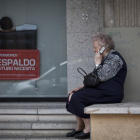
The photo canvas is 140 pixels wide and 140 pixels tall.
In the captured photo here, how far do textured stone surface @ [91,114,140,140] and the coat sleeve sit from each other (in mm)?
608

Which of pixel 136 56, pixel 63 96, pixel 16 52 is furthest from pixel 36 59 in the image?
pixel 136 56

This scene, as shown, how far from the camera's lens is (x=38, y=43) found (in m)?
7.97

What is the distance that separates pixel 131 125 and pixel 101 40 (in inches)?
54.0

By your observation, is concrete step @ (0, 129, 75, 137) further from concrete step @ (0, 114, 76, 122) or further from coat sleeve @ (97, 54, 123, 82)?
coat sleeve @ (97, 54, 123, 82)

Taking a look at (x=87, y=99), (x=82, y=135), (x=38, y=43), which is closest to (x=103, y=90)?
(x=87, y=99)

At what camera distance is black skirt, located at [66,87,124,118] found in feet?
19.2

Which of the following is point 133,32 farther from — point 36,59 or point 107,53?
point 36,59

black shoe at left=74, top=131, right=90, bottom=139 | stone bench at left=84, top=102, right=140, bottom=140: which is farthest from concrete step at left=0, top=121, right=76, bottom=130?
stone bench at left=84, top=102, right=140, bottom=140

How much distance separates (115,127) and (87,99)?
62 cm

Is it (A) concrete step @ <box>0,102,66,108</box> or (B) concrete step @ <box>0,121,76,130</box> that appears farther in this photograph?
(A) concrete step @ <box>0,102,66,108</box>

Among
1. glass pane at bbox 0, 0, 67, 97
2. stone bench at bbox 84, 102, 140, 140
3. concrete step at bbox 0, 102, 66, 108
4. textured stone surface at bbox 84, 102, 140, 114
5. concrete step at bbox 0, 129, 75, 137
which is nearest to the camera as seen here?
textured stone surface at bbox 84, 102, 140, 114

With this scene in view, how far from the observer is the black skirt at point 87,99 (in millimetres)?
5844

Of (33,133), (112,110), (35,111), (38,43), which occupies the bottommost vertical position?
(33,133)

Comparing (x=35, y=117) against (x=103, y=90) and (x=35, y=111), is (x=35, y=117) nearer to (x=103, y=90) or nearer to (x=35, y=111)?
(x=35, y=111)
